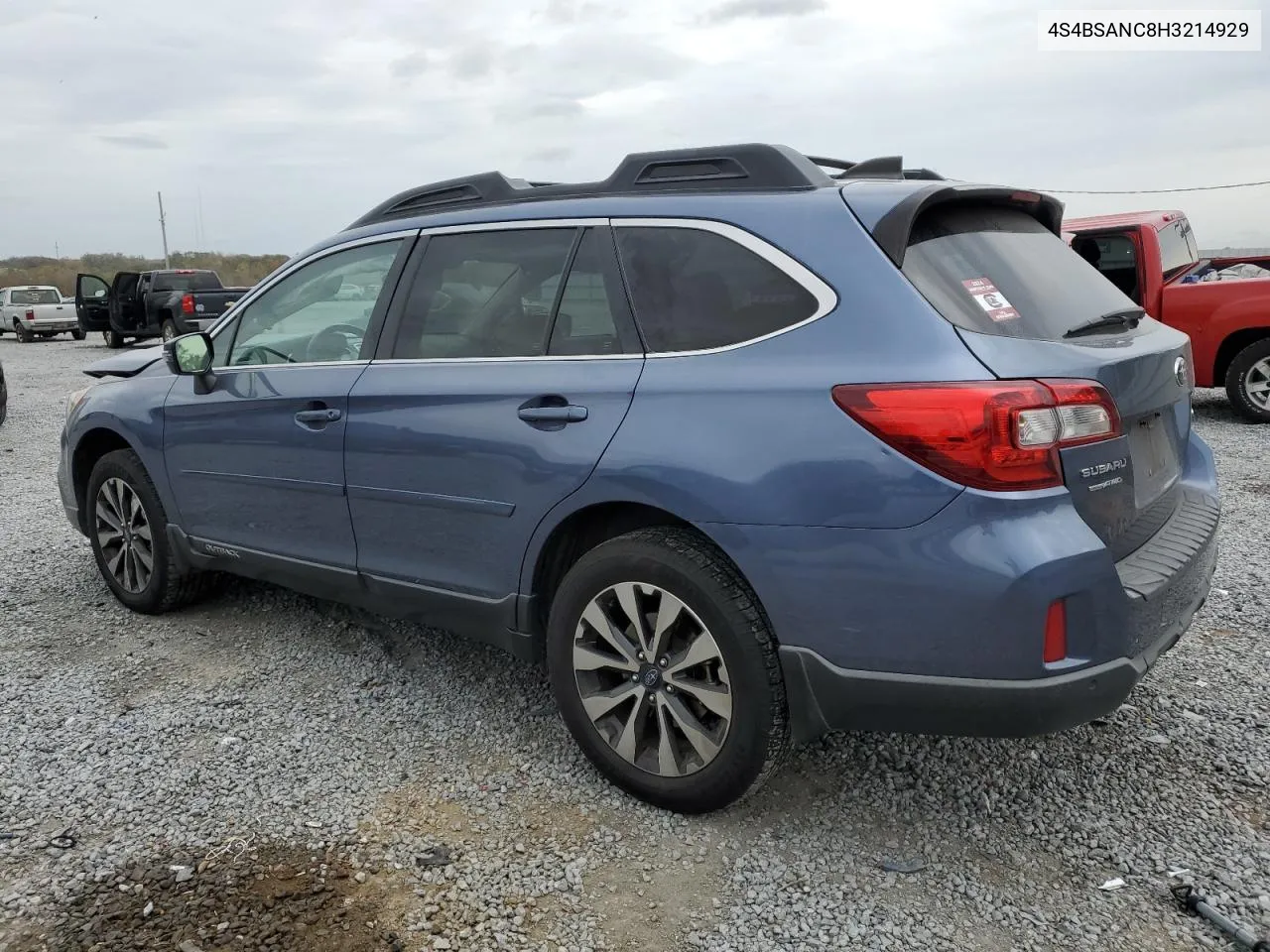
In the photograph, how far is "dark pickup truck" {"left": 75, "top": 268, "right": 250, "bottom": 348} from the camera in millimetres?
21094

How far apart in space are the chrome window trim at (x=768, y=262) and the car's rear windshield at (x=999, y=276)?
0.21m

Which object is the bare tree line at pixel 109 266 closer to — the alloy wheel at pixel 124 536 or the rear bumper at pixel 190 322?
the rear bumper at pixel 190 322

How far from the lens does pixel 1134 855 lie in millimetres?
2664

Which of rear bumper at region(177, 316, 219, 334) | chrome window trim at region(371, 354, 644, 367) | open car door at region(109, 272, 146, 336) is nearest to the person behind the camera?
chrome window trim at region(371, 354, 644, 367)

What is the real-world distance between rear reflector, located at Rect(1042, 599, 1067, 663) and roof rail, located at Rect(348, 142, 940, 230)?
128 cm

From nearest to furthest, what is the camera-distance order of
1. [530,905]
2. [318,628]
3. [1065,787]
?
1. [530,905]
2. [1065,787]
3. [318,628]

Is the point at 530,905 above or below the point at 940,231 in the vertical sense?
below

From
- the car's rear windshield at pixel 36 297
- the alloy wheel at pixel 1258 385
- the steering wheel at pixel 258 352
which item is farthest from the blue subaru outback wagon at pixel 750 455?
the car's rear windshield at pixel 36 297

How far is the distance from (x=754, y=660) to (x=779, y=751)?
0.29 m

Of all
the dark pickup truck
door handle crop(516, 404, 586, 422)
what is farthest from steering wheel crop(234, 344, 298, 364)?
the dark pickup truck

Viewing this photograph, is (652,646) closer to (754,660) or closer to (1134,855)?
(754,660)

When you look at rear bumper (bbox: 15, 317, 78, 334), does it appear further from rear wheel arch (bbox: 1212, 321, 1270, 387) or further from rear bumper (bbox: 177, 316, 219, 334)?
rear wheel arch (bbox: 1212, 321, 1270, 387)

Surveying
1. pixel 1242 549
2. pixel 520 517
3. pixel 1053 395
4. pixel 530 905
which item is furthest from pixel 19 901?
pixel 1242 549

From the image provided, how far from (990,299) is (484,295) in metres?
1.60
